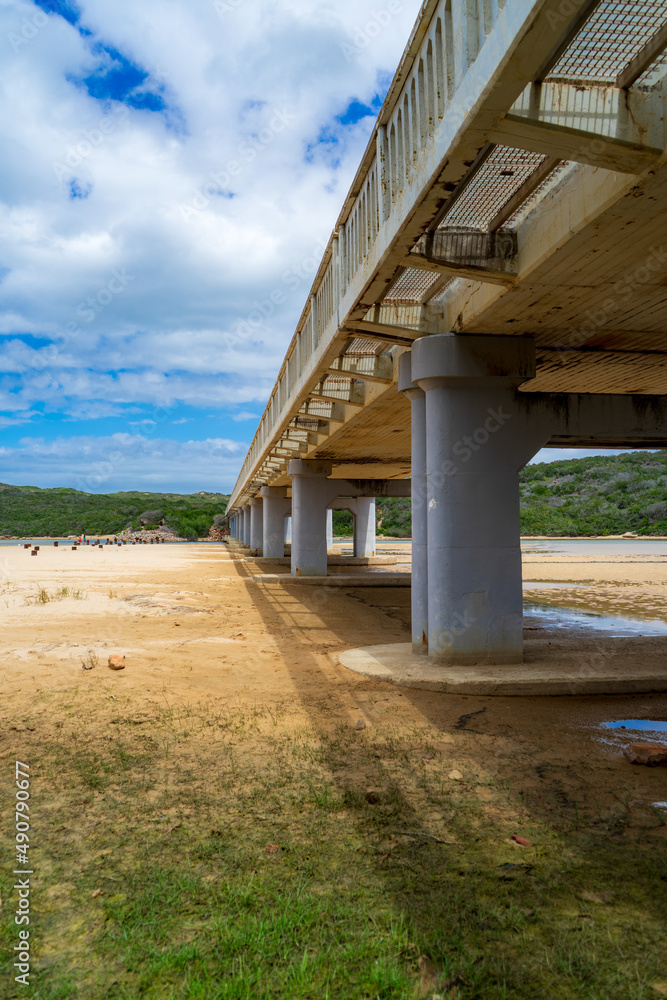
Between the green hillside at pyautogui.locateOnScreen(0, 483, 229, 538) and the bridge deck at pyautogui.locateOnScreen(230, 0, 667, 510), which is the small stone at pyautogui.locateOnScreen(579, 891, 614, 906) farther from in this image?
the green hillside at pyautogui.locateOnScreen(0, 483, 229, 538)

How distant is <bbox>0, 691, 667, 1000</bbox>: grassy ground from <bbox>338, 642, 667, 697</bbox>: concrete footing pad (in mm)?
2194

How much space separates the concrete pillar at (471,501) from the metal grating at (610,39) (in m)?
4.31

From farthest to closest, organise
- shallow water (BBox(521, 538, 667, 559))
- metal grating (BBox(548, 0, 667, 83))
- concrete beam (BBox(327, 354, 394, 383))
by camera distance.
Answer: shallow water (BBox(521, 538, 667, 559))
concrete beam (BBox(327, 354, 394, 383))
metal grating (BBox(548, 0, 667, 83))

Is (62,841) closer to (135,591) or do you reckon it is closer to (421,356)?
(421,356)

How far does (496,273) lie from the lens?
6.29 meters

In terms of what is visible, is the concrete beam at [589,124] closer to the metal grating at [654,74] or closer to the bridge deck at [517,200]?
the bridge deck at [517,200]

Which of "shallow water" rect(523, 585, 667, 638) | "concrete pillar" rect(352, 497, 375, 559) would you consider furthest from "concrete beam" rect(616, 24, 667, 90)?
"concrete pillar" rect(352, 497, 375, 559)

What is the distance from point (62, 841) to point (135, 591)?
594 inches

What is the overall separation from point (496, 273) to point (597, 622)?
9774 millimetres

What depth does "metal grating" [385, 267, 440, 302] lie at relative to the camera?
7.97 metres

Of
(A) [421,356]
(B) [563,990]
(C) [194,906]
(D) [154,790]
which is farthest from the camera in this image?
(A) [421,356]

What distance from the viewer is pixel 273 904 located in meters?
3.24

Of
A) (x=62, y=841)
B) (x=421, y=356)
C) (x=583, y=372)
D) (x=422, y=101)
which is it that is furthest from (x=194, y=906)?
(x=583, y=372)

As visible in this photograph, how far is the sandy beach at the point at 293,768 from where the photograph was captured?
3.56 m
